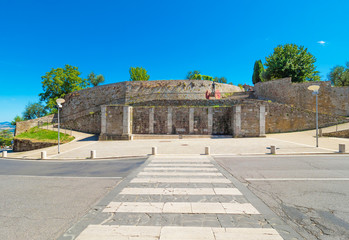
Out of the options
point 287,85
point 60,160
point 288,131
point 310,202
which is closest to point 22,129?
point 60,160

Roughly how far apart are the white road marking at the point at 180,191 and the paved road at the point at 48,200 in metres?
0.80

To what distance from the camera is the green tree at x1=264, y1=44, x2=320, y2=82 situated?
30031 millimetres

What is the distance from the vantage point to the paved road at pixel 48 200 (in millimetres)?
3047

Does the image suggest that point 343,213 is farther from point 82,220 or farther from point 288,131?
point 288,131

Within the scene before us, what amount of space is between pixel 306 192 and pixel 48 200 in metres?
6.97

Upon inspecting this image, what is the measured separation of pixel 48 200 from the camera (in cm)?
427

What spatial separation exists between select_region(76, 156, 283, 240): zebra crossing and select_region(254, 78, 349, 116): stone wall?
28963 millimetres

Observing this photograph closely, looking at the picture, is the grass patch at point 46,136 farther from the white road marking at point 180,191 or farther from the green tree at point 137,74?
the green tree at point 137,74

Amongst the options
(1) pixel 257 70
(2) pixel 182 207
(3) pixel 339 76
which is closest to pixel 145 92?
(2) pixel 182 207

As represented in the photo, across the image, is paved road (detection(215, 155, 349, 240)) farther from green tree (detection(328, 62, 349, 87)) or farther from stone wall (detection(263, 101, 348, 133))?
green tree (detection(328, 62, 349, 87))

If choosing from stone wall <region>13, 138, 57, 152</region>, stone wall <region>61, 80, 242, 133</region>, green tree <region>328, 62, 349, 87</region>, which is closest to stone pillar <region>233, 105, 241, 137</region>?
stone wall <region>61, 80, 242, 133</region>

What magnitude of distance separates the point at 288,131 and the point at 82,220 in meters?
24.9

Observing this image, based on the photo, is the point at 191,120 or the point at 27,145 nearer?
the point at 27,145

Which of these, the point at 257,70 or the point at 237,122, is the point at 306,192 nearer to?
the point at 237,122
